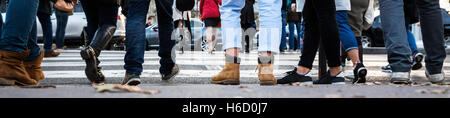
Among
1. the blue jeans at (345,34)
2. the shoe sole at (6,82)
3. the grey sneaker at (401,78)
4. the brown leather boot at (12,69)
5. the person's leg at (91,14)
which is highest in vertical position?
the person's leg at (91,14)

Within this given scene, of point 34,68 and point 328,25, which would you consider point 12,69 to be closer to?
point 34,68

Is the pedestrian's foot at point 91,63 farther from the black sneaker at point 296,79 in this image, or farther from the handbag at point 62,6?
the black sneaker at point 296,79

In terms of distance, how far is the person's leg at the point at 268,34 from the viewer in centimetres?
308

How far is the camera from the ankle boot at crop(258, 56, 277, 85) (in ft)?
9.93

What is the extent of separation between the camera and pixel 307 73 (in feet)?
11.5

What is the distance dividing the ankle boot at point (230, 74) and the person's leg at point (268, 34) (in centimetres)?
17

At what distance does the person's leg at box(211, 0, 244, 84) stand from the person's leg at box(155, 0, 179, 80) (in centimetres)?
53

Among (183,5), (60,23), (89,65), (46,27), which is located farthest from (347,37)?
(60,23)

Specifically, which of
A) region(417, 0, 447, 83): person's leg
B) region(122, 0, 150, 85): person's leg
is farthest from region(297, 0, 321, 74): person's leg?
region(122, 0, 150, 85): person's leg

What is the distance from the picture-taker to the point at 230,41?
10.2ft

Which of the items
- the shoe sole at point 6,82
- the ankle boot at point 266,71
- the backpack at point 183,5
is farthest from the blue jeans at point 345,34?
the shoe sole at point 6,82

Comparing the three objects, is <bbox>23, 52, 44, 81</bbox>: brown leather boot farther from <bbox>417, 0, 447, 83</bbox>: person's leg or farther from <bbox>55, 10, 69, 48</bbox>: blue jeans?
<bbox>55, 10, 69, 48</bbox>: blue jeans

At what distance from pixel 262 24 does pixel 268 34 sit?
9 centimetres
